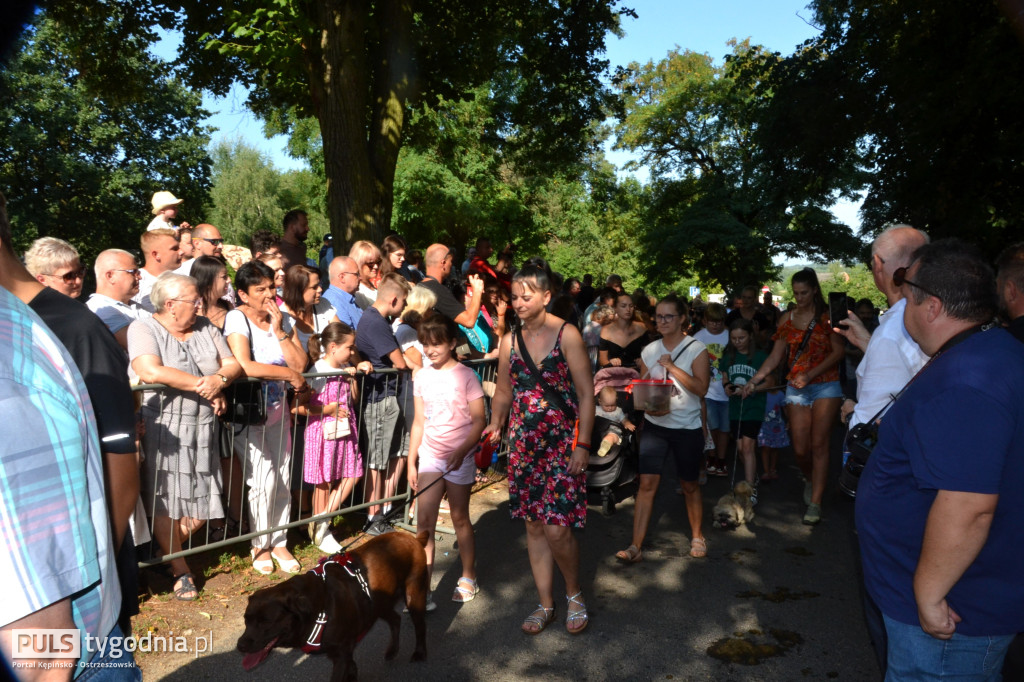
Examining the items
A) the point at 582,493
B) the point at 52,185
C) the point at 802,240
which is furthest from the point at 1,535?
the point at 52,185

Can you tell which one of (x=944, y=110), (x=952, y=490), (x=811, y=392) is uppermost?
(x=944, y=110)

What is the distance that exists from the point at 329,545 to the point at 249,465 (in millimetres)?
905

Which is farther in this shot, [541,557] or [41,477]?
[541,557]

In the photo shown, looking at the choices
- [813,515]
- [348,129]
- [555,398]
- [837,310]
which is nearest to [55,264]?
[555,398]

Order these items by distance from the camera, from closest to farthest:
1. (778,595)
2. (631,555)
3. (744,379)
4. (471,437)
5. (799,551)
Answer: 1. (471,437)
2. (778,595)
3. (631,555)
4. (799,551)
5. (744,379)

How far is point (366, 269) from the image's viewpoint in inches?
279

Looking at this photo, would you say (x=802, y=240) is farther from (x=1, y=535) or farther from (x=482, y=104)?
(x=1, y=535)

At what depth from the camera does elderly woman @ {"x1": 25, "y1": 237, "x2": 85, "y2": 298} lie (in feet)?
13.6

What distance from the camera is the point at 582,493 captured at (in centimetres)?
438

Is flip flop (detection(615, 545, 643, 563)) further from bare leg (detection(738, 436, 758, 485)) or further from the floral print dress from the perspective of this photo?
bare leg (detection(738, 436, 758, 485))

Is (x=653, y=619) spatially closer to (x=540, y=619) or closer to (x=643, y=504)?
(x=540, y=619)

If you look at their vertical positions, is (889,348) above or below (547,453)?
above

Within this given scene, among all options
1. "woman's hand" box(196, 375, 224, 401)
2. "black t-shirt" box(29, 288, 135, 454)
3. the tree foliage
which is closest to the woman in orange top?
"woman's hand" box(196, 375, 224, 401)

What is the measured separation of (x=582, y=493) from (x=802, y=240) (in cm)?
2924
